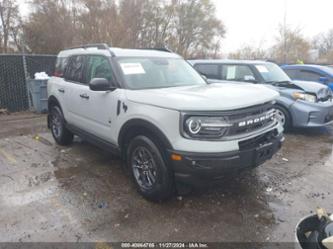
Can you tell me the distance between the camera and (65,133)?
17.6ft

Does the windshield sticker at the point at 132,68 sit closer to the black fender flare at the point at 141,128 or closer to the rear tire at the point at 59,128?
the black fender flare at the point at 141,128

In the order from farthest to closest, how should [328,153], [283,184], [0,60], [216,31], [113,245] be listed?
[216,31] → [0,60] → [328,153] → [283,184] → [113,245]

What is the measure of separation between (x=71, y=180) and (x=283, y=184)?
10.0 feet

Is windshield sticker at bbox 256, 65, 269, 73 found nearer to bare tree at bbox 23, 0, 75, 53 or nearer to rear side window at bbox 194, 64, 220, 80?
rear side window at bbox 194, 64, 220, 80

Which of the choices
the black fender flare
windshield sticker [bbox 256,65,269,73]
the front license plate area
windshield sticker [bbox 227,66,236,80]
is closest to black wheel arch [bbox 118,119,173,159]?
the black fender flare

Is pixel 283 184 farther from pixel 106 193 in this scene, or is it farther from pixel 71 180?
pixel 71 180

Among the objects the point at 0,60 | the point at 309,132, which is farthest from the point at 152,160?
the point at 0,60

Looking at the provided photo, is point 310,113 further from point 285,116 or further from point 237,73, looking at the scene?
point 237,73

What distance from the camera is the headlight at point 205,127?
2766 millimetres

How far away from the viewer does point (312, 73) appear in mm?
8617

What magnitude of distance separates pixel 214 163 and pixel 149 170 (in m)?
0.91

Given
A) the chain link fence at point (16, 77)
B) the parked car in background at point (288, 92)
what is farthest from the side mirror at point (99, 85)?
the chain link fence at point (16, 77)

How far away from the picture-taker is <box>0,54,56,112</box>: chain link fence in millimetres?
8609

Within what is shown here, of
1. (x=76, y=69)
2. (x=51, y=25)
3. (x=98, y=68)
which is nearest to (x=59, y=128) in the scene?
(x=76, y=69)
